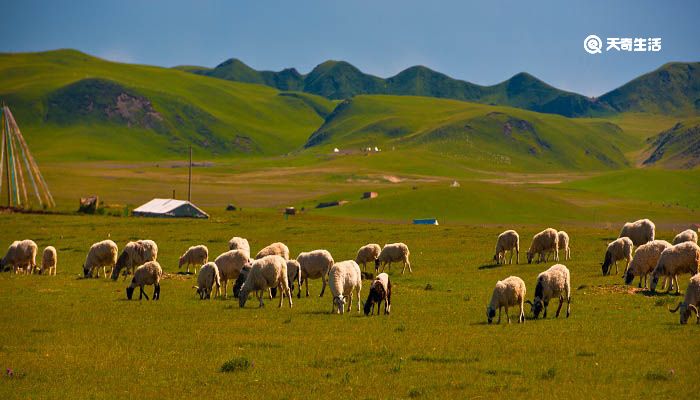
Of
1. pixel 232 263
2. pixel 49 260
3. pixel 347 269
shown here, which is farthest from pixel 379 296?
pixel 49 260

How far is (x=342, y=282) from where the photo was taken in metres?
27.5

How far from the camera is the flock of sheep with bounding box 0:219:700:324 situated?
83.8 ft

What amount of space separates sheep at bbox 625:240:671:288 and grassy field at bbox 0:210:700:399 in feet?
2.81

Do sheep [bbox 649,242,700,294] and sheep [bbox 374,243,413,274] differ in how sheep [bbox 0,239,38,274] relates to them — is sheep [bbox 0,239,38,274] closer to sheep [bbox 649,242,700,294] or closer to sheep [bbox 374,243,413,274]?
sheep [bbox 374,243,413,274]

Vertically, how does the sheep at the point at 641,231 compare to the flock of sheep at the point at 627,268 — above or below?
above

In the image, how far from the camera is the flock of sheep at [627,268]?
24.6m

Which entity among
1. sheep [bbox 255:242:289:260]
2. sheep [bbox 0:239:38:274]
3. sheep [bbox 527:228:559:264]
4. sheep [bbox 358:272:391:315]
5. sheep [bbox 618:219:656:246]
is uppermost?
sheep [bbox 618:219:656:246]

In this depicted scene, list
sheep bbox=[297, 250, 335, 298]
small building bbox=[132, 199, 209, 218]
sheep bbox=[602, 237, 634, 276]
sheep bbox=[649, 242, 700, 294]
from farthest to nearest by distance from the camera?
small building bbox=[132, 199, 209, 218] < sheep bbox=[602, 237, 634, 276] < sheep bbox=[297, 250, 335, 298] < sheep bbox=[649, 242, 700, 294]

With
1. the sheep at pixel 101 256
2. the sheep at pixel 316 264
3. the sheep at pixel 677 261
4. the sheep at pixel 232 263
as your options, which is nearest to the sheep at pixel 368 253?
the sheep at pixel 316 264

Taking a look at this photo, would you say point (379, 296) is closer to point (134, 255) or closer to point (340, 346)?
point (340, 346)

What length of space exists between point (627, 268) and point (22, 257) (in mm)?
30727

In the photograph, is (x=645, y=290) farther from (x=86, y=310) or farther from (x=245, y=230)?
(x=245, y=230)

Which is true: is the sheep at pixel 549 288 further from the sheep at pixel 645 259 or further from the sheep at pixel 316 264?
the sheep at pixel 316 264

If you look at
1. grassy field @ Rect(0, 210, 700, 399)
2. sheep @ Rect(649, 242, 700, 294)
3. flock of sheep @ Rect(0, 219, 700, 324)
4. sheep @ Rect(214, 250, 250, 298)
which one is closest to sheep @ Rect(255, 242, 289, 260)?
flock of sheep @ Rect(0, 219, 700, 324)
